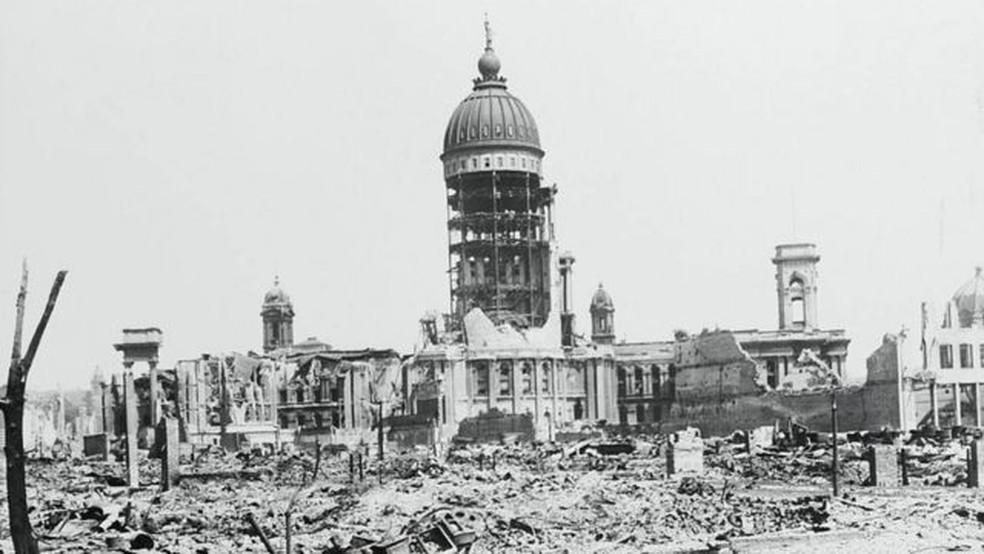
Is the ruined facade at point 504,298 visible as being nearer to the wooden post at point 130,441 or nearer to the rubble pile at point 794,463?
the rubble pile at point 794,463

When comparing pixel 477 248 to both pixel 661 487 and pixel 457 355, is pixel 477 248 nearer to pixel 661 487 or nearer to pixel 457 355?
pixel 457 355

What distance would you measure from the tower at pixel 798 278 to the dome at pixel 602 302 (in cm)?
2570

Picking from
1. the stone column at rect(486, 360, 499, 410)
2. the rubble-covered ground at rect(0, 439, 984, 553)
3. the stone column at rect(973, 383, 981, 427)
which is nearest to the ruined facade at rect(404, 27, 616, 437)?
the stone column at rect(486, 360, 499, 410)

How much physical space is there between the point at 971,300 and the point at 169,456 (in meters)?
70.3

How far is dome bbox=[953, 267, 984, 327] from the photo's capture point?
9369 centimetres

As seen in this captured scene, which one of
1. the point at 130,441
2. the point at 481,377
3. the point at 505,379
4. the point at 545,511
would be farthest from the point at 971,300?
the point at 545,511

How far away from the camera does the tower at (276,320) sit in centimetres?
11806

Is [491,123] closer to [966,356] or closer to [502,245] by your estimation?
[502,245]

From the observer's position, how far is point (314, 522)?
→ 27625 millimetres

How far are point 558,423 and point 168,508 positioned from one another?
2234 inches

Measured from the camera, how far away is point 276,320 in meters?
119

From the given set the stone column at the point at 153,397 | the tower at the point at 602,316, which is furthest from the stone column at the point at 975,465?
the tower at the point at 602,316

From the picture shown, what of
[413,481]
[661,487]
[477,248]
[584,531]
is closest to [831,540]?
[584,531]

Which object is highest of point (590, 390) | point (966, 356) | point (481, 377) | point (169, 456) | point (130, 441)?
point (966, 356)
